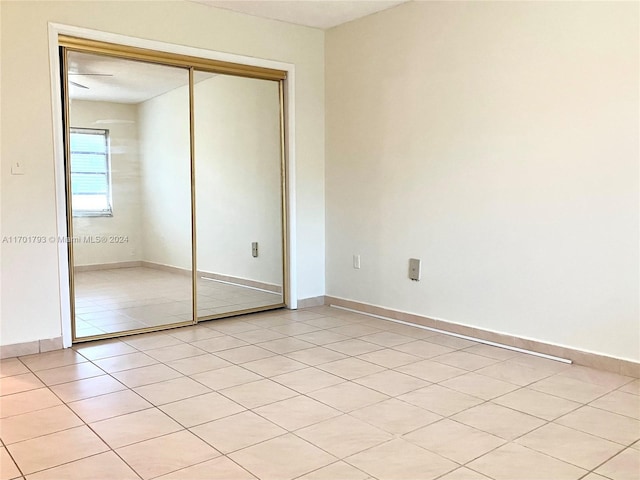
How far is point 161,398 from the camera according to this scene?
8.98 feet

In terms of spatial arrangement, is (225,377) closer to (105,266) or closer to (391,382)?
(391,382)

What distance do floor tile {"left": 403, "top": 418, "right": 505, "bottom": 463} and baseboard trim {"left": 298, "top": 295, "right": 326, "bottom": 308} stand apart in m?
2.61

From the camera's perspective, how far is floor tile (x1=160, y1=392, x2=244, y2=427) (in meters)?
2.48

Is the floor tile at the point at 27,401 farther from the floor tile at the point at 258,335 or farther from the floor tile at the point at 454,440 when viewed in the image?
the floor tile at the point at 454,440

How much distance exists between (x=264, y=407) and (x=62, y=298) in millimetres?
1839

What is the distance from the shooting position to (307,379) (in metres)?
3.02

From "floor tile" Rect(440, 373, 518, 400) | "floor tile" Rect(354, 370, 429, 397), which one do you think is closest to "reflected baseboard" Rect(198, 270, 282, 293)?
"floor tile" Rect(354, 370, 429, 397)

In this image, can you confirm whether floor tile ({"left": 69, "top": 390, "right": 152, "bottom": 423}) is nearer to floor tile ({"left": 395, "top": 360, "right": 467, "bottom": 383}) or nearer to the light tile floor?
the light tile floor

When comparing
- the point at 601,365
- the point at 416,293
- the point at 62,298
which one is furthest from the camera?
the point at 416,293

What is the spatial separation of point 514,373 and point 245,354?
1.67 metres

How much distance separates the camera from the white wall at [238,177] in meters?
4.43

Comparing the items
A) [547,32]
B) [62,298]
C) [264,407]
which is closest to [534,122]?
[547,32]

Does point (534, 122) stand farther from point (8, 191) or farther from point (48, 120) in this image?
point (8, 191)

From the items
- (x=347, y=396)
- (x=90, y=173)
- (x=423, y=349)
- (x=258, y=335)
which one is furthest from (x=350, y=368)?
(x=90, y=173)
